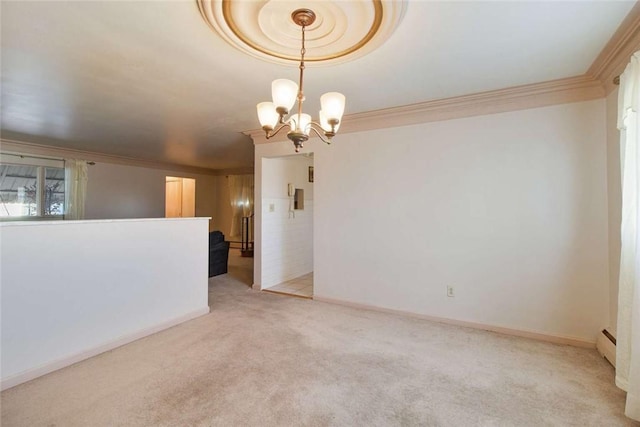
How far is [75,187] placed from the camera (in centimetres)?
595

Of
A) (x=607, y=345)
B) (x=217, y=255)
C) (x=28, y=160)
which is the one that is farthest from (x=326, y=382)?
(x=28, y=160)

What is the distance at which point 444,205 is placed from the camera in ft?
10.7

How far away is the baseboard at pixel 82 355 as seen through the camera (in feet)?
6.84

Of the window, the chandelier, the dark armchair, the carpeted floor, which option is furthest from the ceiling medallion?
the window

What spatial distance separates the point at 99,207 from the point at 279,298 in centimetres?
503

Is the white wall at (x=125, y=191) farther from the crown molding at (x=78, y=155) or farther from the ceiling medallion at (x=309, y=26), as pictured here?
the ceiling medallion at (x=309, y=26)

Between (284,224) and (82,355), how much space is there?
3091 mm

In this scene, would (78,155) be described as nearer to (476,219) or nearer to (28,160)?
(28,160)

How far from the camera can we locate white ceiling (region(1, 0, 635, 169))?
5.88ft

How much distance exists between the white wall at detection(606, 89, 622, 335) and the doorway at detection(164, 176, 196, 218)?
8.57 metres

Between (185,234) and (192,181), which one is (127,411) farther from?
(192,181)

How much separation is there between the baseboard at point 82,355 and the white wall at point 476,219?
183 centimetres

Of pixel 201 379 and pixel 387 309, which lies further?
pixel 387 309

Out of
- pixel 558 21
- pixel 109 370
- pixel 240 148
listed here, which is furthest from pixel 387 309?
pixel 240 148
